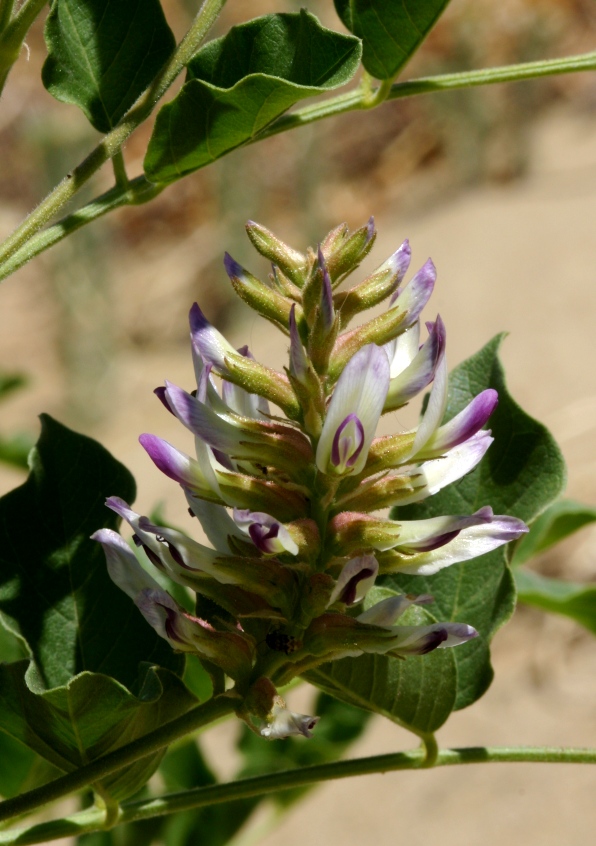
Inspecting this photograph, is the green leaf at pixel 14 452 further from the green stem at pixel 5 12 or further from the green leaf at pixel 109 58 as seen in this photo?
the green stem at pixel 5 12

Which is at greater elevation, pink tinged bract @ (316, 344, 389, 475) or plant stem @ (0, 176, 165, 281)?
plant stem @ (0, 176, 165, 281)

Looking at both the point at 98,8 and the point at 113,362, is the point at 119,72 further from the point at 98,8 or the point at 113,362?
the point at 113,362

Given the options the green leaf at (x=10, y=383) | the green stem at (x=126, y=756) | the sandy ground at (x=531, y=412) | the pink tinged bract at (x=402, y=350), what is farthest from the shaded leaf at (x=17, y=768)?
the green leaf at (x=10, y=383)

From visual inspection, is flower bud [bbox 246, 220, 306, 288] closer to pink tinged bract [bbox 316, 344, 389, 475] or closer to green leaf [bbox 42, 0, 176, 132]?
pink tinged bract [bbox 316, 344, 389, 475]

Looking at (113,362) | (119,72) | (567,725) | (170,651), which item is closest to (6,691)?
(170,651)

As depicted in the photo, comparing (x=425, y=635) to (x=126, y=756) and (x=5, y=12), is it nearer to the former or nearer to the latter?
(x=126, y=756)

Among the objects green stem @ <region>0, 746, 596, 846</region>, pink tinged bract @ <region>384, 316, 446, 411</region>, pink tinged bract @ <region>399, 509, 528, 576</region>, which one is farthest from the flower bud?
green stem @ <region>0, 746, 596, 846</region>

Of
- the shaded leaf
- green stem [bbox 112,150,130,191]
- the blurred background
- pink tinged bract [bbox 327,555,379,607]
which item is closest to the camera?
pink tinged bract [bbox 327,555,379,607]
